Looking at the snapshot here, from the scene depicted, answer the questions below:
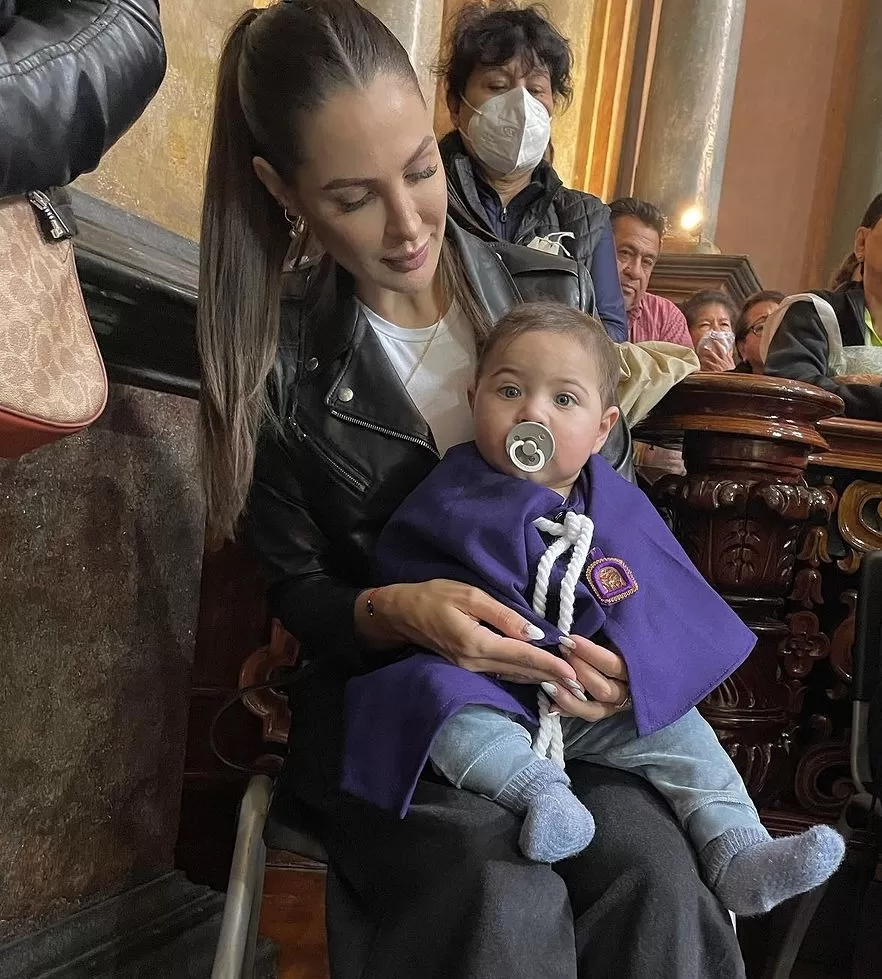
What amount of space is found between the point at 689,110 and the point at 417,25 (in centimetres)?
272

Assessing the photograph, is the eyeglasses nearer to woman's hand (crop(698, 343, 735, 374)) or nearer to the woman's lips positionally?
woman's hand (crop(698, 343, 735, 374))

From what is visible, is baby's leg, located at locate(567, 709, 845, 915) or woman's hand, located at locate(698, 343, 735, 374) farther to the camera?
woman's hand, located at locate(698, 343, 735, 374)

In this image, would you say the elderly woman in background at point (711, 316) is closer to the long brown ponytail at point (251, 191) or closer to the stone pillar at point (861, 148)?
the stone pillar at point (861, 148)

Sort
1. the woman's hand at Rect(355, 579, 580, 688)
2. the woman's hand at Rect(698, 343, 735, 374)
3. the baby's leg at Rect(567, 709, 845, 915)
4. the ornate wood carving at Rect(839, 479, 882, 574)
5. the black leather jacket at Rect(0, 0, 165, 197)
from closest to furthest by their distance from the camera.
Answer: the black leather jacket at Rect(0, 0, 165, 197) → the baby's leg at Rect(567, 709, 845, 915) → the woman's hand at Rect(355, 579, 580, 688) → the ornate wood carving at Rect(839, 479, 882, 574) → the woman's hand at Rect(698, 343, 735, 374)

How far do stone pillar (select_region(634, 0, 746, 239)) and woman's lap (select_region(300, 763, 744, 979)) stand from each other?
4559 mm

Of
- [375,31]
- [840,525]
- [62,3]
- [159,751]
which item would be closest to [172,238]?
[375,31]

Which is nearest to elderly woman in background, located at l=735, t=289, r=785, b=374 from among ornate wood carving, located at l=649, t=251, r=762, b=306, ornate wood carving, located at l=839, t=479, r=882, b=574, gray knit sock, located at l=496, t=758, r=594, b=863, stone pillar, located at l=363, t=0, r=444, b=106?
ornate wood carving, located at l=649, t=251, r=762, b=306

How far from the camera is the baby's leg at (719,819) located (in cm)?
96

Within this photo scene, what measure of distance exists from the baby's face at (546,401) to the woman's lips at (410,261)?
0.55 ft

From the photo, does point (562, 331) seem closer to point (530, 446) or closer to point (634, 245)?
point (530, 446)

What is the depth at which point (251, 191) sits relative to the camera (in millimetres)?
1365

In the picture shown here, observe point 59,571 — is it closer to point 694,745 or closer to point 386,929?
point 386,929

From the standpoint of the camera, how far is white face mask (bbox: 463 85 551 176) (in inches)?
→ 86.0

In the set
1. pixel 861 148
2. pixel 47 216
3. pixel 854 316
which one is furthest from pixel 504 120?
pixel 861 148
